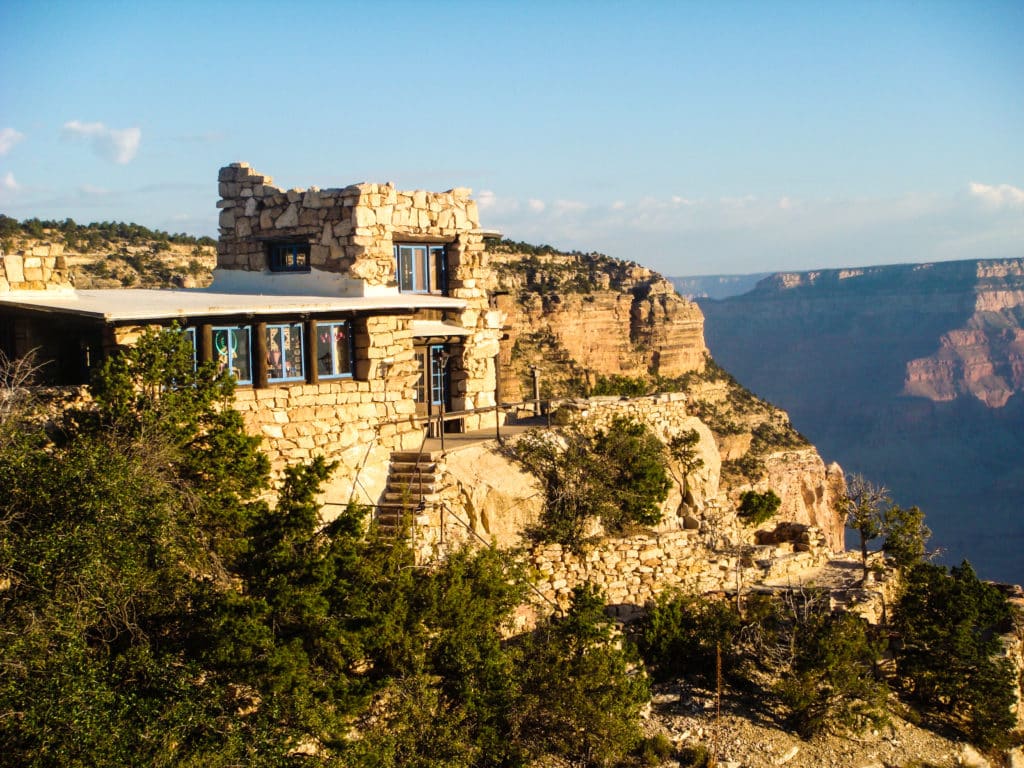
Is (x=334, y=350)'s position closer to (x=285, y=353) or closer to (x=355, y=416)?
(x=285, y=353)

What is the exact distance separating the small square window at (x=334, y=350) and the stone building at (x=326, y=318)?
0.02 m

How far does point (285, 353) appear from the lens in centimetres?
1606

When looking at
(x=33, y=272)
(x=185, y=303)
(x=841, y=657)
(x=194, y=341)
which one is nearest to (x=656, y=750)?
(x=841, y=657)

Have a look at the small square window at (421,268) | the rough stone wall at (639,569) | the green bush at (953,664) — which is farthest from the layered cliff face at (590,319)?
the green bush at (953,664)

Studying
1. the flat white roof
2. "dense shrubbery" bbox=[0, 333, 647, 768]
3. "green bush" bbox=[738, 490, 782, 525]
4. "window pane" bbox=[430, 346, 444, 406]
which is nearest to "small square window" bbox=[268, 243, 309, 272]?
the flat white roof

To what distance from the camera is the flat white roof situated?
14.3 m

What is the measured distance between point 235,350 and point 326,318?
1580mm

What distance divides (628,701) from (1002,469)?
11539 centimetres

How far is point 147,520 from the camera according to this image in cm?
1178

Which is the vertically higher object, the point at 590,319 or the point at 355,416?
the point at 590,319

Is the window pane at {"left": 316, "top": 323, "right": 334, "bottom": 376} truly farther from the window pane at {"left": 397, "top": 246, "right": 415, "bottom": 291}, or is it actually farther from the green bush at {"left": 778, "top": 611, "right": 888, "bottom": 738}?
the green bush at {"left": 778, "top": 611, "right": 888, "bottom": 738}

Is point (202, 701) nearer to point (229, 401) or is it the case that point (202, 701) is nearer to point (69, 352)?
point (229, 401)

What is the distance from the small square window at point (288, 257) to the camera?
18953mm

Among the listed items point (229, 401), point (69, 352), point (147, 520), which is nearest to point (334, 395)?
point (229, 401)
